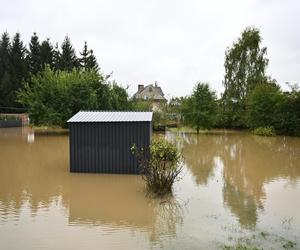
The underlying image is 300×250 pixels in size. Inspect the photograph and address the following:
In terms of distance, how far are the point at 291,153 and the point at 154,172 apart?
41.6 feet

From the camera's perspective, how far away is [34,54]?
5412 centimetres

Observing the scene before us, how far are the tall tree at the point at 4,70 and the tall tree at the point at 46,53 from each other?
15.6 ft

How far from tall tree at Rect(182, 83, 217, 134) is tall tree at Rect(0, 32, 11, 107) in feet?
90.2

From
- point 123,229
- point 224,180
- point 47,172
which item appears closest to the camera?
point 123,229

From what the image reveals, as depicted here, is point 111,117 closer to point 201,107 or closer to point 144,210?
point 144,210

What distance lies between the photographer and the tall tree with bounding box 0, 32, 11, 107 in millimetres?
48562

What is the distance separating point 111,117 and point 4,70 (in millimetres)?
43697

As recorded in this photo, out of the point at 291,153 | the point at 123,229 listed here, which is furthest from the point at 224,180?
the point at 291,153

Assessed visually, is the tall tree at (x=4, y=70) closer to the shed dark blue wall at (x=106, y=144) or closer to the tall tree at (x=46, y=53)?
the tall tree at (x=46, y=53)

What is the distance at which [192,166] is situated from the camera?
50.0ft

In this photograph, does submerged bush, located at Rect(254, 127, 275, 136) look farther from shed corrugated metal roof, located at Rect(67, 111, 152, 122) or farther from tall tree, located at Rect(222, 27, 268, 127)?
shed corrugated metal roof, located at Rect(67, 111, 152, 122)

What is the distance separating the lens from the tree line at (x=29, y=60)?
49.1 m

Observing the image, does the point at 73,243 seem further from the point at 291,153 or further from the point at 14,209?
the point at 291,153

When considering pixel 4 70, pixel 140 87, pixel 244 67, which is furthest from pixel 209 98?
pixel 140 87
